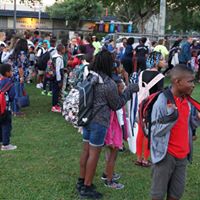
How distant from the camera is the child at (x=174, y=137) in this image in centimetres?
357

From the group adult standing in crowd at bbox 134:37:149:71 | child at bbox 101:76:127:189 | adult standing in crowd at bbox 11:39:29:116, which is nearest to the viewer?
child at bbox 101:76:127:189

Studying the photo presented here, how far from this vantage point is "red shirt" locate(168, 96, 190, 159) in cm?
362

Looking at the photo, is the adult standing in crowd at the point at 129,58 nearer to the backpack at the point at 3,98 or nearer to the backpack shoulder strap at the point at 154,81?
the backpack at the point at 3,98

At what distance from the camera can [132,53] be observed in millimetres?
13586

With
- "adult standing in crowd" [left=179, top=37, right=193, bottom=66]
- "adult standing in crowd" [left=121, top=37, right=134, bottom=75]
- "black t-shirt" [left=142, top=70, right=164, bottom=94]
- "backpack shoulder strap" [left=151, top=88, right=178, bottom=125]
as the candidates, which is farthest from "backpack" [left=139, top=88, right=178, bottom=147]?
"adult standing in crowd" [left=179, top=37, right=193, bottom=66]

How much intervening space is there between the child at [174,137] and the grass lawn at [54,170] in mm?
1344

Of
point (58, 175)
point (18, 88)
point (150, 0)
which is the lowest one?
point (58, 175)

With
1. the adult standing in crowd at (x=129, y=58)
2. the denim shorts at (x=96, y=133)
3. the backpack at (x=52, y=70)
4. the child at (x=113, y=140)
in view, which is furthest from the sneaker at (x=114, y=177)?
the adult standing in crowd at (x=129, y=58)

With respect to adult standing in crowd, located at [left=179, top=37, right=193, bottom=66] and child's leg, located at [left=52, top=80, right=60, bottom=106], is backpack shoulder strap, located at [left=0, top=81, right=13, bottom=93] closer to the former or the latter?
child's leg, located at [left=52, top=80, right=60, bottom=106]

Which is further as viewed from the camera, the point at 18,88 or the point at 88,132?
the point at 18,88

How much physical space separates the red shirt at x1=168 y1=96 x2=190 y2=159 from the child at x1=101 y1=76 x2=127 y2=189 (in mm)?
1360

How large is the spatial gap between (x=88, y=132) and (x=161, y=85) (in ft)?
4.85

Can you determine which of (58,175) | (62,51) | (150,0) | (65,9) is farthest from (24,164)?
(65,9)

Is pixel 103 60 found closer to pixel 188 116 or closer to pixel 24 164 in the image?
pixel 188 116
